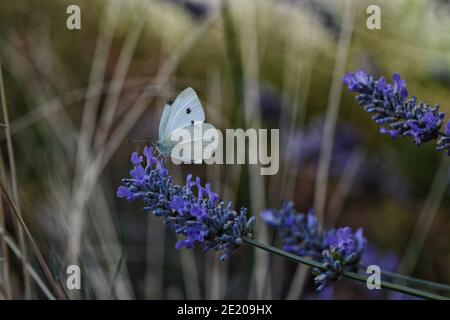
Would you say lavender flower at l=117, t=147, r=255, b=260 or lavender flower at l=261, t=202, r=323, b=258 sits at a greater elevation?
lavender flower at l=117, t=147, r=255, b=260

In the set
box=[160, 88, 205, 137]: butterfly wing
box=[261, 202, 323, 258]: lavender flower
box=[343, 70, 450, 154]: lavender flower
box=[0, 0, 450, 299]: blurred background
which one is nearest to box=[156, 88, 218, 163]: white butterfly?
box=[160, 88, 205, 137]: butterfly wing

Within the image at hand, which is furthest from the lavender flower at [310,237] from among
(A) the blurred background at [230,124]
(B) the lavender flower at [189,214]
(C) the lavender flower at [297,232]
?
(A) the blurred background at [230,124]

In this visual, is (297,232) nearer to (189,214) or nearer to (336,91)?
(189,214)

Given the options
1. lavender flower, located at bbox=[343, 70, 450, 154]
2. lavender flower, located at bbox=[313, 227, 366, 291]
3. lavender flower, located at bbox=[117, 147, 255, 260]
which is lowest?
lavender flower, located at bbox=[313, 227, 366, 291]

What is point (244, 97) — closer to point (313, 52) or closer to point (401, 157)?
point (313, 52)

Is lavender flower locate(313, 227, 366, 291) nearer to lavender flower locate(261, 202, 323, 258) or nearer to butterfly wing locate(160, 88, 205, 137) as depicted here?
lavender flower locate(261, 202, 323, 258)

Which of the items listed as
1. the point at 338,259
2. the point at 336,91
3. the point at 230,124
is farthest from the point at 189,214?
the point at 230,124

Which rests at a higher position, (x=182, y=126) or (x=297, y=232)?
(x=182, y=126)
